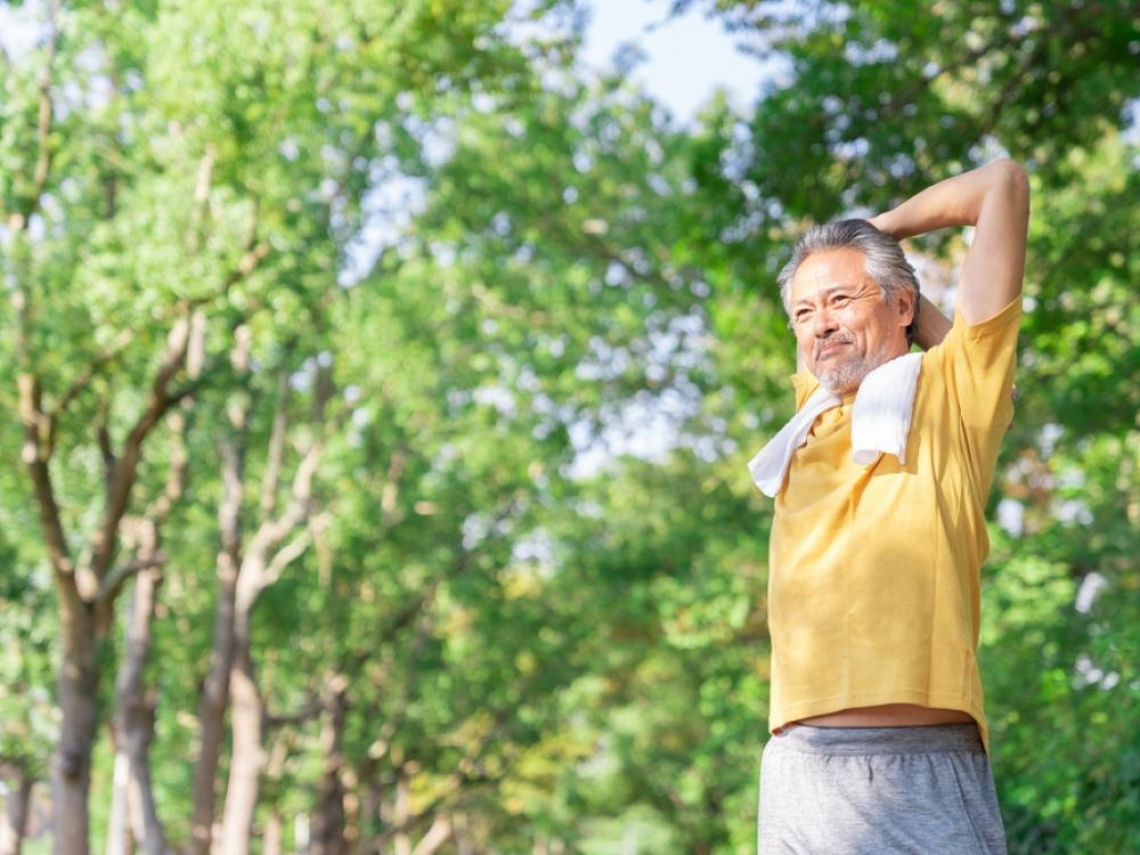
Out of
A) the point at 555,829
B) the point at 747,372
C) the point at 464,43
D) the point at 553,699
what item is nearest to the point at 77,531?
the point at 553,699

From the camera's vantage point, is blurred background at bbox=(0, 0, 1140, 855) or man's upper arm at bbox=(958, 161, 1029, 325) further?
blurred background at bbox=(0, 0, 1140, 855)

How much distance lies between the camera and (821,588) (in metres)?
2.53

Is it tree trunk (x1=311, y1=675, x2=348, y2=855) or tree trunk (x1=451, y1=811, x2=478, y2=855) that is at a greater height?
A: tree trunk (x1=451, y1=811, x2=478, y2=855)

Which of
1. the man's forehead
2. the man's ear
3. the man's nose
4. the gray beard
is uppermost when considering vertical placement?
the man's forehead

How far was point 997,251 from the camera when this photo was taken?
2645 mm

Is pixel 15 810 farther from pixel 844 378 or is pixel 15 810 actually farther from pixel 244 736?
pixel 844 378

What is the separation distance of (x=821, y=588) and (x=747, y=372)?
11.6 m

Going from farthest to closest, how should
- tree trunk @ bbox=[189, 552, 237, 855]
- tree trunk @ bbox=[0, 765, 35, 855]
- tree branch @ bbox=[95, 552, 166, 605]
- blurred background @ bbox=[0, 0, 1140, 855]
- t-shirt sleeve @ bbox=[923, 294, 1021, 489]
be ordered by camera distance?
tree trunk @ bbox=[0, 765, 35, 855] → tree trunk @ bbox=[189, 552, 237, 855] → tree branch @ bbox=[95, 552, 166, 605] → blurred background @ bbox=[0, 0, 1140, 855] → t-shirt sleeve @ bbox=[923, 294, 1021, 489]

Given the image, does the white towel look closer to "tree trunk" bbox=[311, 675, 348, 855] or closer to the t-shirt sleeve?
the t-shirt sleeve

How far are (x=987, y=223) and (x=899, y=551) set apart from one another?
609mm

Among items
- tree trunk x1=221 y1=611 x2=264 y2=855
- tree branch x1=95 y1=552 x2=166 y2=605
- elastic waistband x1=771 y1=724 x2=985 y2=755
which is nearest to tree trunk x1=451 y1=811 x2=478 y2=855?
tree trunk x1=221 y1=611 x2=264 y2=855

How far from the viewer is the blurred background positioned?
9773mm

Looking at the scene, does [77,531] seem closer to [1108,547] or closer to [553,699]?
[553,699]

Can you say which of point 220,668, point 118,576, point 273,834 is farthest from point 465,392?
point 273,834
